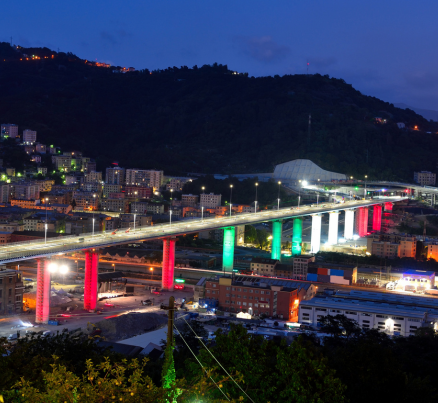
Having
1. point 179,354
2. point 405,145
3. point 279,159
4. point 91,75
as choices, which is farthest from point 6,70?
point 179,354

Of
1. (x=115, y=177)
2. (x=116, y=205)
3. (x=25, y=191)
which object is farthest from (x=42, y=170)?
(x=116, y=205)

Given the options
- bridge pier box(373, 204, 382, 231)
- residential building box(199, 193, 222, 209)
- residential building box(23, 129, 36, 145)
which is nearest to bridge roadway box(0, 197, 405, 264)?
bridge pier box(373, 204, 382, 231)

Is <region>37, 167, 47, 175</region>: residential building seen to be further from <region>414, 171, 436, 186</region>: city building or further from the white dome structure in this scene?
<region>414, 171, 436, 186</region>: city building

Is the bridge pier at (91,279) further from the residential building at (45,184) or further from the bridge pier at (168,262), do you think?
the residential building at (45,184)

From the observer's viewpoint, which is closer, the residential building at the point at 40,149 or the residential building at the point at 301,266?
the residential building at the point at 301,266

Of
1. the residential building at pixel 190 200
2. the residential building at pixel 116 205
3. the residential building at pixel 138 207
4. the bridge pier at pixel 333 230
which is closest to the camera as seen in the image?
the bridge pier at pixel 333 230

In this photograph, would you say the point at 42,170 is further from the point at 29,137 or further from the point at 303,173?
the point at 303,173

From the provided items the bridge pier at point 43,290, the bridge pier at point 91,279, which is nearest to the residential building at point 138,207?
the bridge pier at point 91,279
